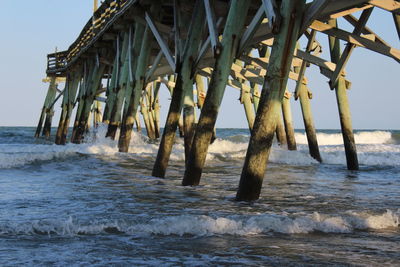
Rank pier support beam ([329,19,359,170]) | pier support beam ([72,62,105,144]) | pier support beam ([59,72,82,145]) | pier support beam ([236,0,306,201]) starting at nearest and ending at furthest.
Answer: pier support beam ([236,0,306,201])
pier support beam ([329,19,359,170])
pier support beam ([72,62,105,144])
pier support beam ([59,72,82,145])

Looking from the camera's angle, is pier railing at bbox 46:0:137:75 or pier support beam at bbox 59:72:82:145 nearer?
pier railing at bbox 46:0:137:75

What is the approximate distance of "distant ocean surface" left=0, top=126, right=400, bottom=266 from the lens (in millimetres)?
4383

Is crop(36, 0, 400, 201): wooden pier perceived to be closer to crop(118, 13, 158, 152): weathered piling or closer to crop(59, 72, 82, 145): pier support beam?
crop(118, 13, 158, 152): weathered piling

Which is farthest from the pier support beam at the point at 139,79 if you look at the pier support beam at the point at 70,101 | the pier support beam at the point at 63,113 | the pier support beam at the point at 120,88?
the pier support beam at the point at 63,113

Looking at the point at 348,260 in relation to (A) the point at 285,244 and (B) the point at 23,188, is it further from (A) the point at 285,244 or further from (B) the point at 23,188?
(B) the point at 23,188

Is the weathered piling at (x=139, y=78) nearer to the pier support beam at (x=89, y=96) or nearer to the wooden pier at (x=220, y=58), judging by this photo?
the wooden pier at (x=220, y=58)

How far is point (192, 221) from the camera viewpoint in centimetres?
548

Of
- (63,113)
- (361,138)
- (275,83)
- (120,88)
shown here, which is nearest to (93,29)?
(120,88)

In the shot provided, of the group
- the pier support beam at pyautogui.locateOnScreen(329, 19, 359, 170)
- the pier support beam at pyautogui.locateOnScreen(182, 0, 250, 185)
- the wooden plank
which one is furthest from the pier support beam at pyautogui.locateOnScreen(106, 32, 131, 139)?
the pier support beam at pyautogui.locateOnScreen(182, 0, 250, 185)

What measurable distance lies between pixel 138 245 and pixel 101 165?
314 inches

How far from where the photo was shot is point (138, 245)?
4.73m

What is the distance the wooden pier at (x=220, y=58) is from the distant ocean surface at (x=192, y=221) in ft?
2.50

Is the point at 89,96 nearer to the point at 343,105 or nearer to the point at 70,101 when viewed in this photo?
the point at 70,101

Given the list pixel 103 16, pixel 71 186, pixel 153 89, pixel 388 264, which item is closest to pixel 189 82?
pixel 71 186
